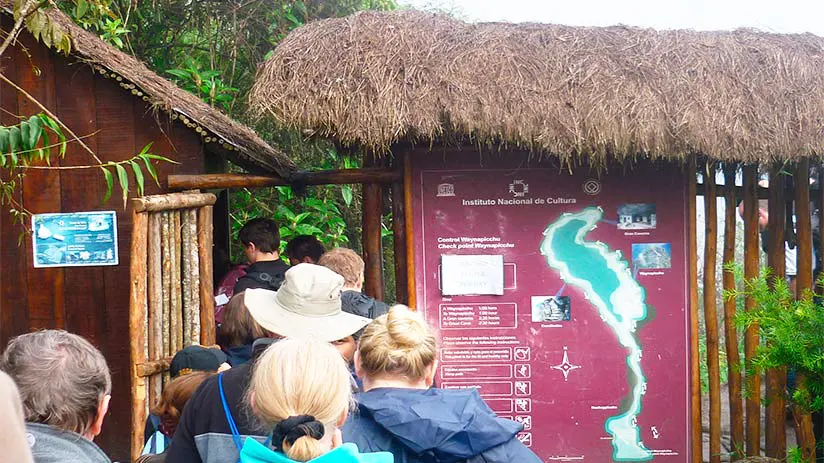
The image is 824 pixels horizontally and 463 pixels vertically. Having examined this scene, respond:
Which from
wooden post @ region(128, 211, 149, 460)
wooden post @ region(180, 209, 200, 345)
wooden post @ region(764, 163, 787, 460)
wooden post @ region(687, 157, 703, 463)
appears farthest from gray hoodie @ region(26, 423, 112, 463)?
wooden post @ region(764, 163, 787, 460)

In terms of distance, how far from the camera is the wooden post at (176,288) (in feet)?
21.2

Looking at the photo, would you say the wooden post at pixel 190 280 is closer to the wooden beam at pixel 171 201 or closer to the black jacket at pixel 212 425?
the wooden beam at pixel 171 201

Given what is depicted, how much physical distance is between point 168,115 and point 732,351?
13.5 feet

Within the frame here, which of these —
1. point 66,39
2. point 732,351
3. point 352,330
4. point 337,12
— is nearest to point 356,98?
point 66,39

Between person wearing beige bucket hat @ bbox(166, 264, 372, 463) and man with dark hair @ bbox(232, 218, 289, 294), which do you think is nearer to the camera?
person wearing beige bucket hat @ bbox(166, 264, 372, 463)

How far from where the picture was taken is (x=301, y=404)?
2801 millimetres

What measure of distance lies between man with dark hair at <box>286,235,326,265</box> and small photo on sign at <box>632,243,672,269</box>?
7.70 ft

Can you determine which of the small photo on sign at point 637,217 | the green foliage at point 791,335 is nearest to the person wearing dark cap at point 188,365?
the small photo on sign at point 637,217

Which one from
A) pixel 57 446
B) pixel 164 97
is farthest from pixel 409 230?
pixel 57 446

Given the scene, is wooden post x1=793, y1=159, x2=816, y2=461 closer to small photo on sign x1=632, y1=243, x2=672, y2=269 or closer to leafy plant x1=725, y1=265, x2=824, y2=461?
leafy plant x1=725, y1=265, x2=824, y2=461

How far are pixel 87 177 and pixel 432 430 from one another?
435 cm

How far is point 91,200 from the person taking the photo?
271 inches

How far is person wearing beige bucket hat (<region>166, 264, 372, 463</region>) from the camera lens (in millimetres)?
3463

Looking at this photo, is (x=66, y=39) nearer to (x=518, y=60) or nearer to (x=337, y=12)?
(x=518, y=60)
